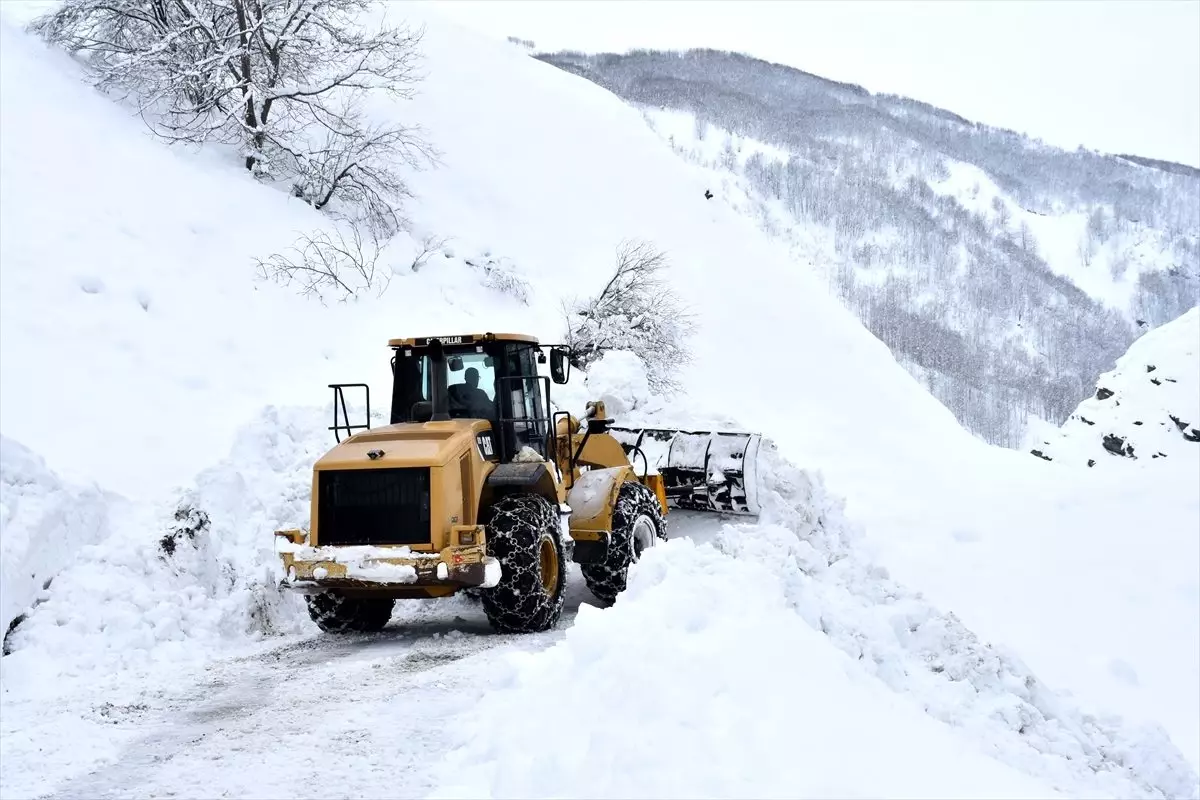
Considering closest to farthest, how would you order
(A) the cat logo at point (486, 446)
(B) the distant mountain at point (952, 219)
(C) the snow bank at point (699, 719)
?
(C) the snow bank at point (699, 719)
(A) the cat logo at point (486, 446)
(B) the distant mountain at point (952, 219)

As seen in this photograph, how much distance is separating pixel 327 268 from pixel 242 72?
18.9 feet

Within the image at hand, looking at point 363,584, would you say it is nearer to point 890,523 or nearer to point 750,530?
point 750,530

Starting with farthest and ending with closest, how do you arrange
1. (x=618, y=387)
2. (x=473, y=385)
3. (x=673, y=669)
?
(x=618, y=387), (x=473, y=385), (x=673, y=669)

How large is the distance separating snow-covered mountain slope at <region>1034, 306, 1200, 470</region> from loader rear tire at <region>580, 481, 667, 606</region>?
21.5 meters

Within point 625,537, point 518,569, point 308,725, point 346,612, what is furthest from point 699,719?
point 346,612

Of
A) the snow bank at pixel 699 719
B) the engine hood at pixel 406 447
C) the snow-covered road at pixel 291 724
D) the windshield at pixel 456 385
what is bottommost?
the snow-covered road at pixel 291 724

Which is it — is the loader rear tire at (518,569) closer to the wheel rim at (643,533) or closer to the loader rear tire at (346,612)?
the loader rear tire at (346,612)

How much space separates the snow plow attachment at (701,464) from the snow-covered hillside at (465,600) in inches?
11.7

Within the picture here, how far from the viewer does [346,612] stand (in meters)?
8.66

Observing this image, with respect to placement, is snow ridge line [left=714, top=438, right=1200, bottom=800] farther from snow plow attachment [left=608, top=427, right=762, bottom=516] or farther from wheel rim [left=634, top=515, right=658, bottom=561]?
snow plow attachment [left=608, top=427, right=762, bottom=516]

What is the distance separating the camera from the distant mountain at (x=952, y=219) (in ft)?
329

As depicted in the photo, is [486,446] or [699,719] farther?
[486,446]

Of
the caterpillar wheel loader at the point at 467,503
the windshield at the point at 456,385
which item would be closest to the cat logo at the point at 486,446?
the caterpillar wheel loader at the point at 467,503

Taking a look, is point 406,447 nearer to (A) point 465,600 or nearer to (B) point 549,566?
(B) point 549,566
